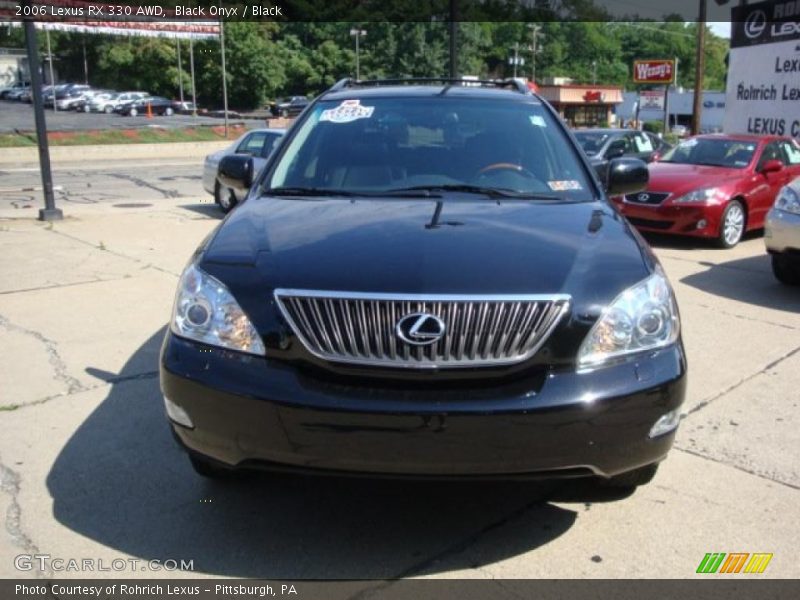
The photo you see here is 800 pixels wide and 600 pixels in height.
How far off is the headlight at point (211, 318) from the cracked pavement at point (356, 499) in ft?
2.29

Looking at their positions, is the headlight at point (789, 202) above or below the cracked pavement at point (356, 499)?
above

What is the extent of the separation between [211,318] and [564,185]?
6.20 feet

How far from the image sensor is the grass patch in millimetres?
31609

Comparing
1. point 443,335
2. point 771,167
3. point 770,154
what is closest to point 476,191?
point 443,335

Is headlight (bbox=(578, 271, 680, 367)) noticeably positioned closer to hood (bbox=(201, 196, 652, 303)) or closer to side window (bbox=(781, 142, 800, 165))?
hood (bbox=(201, 196, 652, 303))

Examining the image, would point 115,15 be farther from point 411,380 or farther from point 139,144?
point 411,380

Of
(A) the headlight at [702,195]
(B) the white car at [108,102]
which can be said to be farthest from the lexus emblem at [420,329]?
(B) the white car at [108,102]

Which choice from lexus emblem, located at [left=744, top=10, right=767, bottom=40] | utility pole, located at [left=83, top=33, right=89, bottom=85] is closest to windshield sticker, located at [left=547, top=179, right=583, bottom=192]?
lexus emblem, located at [left=744, top=10, right=767, bottom=40]

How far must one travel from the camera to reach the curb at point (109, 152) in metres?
28.5

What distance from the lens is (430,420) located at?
8.17 feet

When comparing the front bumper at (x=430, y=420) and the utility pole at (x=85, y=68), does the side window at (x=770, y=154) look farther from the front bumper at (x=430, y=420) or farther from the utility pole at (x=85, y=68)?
the utility pole at (x=85, y=68)

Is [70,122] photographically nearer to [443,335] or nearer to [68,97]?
[68,97]

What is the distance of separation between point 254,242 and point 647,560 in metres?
1.89

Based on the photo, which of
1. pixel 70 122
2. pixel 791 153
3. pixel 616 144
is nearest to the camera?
pixel 791 153
